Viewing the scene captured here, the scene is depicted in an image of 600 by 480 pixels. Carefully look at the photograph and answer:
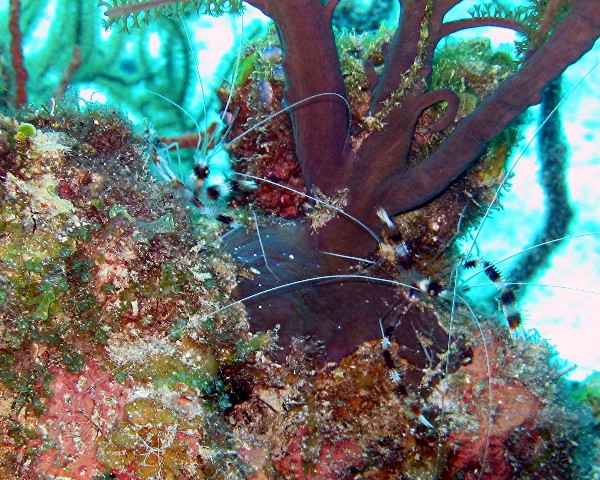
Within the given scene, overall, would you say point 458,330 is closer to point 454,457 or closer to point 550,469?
point 454,457

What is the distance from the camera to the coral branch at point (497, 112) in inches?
87.0

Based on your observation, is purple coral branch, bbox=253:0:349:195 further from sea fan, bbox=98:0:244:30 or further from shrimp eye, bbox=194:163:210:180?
shrimp eye, bbox=194:163:210:180

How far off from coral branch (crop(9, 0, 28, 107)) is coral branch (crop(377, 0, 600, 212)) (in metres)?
3.98

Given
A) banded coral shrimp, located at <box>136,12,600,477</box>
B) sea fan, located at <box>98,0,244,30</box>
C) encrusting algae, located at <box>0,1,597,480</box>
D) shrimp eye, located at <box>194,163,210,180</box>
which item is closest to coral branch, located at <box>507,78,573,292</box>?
banded coral shrimp, located at <box>136,12,600,477</box>

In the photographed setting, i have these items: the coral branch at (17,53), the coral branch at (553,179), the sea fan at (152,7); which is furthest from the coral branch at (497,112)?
the coral branch at (553,179)

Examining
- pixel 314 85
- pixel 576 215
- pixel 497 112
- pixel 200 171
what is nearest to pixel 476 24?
pixel 497 112

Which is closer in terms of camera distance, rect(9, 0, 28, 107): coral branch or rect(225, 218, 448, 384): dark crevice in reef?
rect(225, 218, 448, 384): dark crevice in reef

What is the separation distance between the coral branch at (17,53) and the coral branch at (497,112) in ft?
13.1

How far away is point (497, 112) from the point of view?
2533 millimetres

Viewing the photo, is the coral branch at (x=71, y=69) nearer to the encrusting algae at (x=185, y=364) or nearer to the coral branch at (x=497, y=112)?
the encrusting algae at (x=185, y=364)

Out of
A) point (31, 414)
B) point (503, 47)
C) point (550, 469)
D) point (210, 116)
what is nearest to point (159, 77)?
point (210, 116)

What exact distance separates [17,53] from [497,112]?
4.77m

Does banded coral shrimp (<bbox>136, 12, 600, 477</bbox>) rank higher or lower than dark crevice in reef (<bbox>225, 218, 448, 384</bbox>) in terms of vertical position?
lower

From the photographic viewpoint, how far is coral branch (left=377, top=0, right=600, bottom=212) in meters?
2.21
